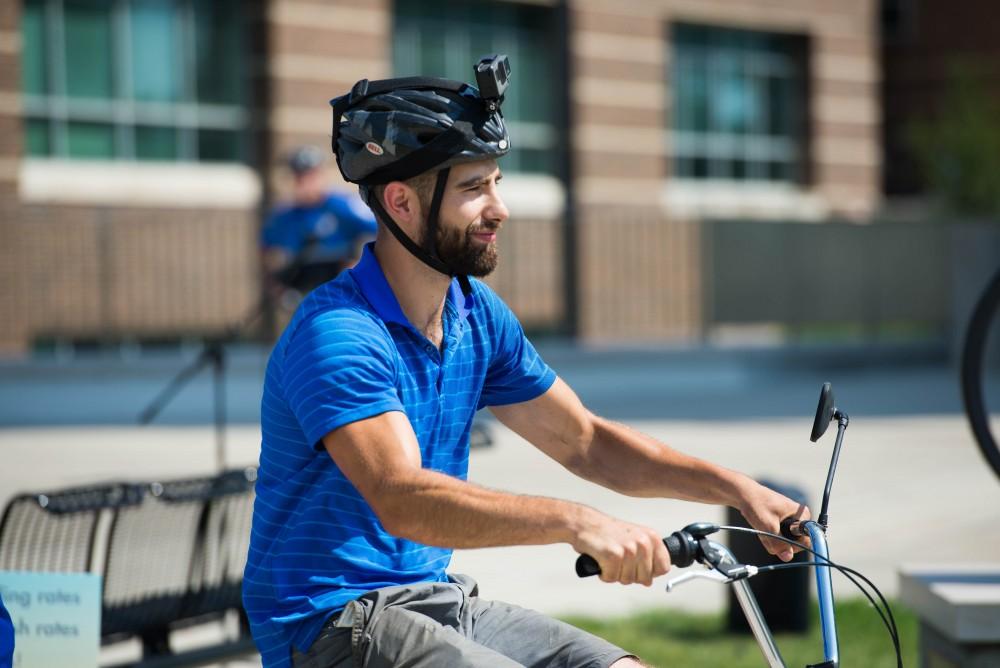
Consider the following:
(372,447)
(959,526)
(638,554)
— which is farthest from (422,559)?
(959,526)

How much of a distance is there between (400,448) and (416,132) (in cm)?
60

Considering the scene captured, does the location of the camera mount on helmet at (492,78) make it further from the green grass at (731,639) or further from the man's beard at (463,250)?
the green grass at (731,639)

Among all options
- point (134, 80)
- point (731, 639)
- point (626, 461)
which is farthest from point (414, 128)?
point (134, 80)

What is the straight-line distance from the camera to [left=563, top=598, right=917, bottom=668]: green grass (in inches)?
211

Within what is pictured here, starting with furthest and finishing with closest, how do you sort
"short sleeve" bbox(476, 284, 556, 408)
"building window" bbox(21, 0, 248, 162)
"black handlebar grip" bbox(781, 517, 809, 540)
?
"building window" bbox(21, 0, 248, 162)
"short sleeve" bbox(476, 284, 556, 408)
"black handlebar grip" bbox(781, 517, 809, 540)

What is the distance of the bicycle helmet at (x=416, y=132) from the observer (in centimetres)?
255

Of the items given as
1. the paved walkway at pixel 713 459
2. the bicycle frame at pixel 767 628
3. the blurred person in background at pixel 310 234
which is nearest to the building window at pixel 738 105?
the paved walkway at pixel 713 459

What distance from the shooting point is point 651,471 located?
9.56 feet

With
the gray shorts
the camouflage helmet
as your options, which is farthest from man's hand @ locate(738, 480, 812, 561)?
the camouflage helmet

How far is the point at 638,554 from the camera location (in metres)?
2.16

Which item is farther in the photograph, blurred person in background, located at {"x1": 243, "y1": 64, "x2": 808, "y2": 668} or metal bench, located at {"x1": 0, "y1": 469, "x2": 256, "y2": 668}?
metal bench, located at {"x1": 0, "y1": 469, "x2": 256, "y2": 668}

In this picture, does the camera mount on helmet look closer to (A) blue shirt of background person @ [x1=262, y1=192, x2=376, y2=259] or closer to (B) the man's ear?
(B) the man's ear

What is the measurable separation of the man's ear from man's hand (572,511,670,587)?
76cm

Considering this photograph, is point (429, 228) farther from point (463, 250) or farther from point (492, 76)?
point (492, 76)
